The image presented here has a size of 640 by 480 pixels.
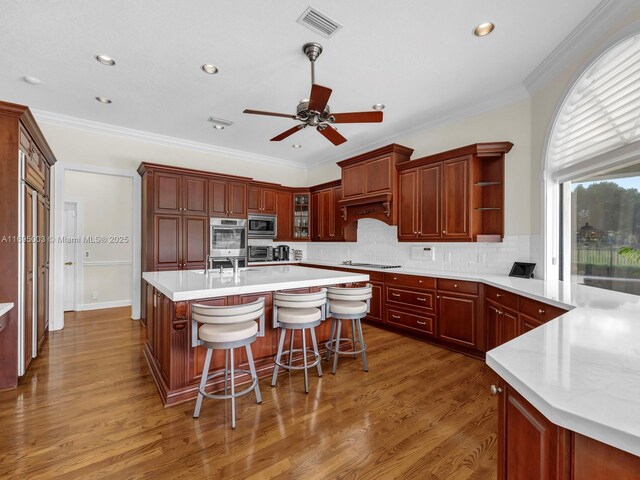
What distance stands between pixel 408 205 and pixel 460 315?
1655 millimetres

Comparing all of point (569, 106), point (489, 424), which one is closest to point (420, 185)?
point (569, 106)

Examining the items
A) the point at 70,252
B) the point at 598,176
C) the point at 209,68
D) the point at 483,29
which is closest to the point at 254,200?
the point at 209,68

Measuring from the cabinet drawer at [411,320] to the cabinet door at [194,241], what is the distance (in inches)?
119

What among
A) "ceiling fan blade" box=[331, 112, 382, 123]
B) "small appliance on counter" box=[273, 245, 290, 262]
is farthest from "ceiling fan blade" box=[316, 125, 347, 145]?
"small appliance on counter" box=[273, 245, 290, 262]

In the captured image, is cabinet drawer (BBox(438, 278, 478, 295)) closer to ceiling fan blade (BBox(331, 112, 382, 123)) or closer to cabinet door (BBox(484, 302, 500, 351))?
cabinet door (BBox(484, 302, 500, 351))

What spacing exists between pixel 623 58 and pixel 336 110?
2723 millimetres

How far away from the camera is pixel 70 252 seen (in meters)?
5.58

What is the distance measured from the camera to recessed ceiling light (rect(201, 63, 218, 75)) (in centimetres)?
304

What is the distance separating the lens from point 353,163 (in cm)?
504

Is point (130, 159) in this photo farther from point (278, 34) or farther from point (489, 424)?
point (489, 424)

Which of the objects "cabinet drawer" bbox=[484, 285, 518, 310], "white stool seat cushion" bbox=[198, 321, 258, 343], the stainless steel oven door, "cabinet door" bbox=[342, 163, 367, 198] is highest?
"cabinet door" bbox=[342, 163, 367, 198]

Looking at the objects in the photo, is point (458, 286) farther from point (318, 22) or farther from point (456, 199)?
point (318, 22)

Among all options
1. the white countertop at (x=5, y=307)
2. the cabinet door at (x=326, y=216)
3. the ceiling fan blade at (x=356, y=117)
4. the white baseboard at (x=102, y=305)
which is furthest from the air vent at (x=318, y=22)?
the white baseboard at (x=102, y=305)

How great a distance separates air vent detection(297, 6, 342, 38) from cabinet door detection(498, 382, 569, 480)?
2.65 meters
